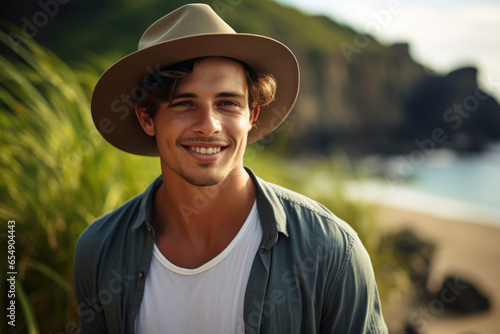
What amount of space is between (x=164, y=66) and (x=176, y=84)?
0.11 metres

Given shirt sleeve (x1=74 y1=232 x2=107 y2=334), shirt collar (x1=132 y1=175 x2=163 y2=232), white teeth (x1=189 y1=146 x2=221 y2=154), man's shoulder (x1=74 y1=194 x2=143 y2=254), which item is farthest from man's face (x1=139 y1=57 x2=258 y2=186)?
shirt sleeve (x1=74 y1=232 x2=107 y2=334)

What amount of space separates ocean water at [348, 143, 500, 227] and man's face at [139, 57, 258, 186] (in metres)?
11.9

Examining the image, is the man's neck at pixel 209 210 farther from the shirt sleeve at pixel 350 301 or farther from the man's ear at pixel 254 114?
the shirt sleeve at pixel 350 301

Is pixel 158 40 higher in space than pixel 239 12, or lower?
lower

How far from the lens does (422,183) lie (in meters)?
19.2

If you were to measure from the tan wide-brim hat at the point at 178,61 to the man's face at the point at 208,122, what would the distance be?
8 cm

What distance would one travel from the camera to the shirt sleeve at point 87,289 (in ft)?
7.00

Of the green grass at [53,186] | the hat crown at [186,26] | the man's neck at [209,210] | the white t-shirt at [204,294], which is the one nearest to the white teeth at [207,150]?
the man's neck at [209,210]

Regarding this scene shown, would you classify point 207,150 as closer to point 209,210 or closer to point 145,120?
point 209,210

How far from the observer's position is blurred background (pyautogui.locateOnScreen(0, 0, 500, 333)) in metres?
3.24

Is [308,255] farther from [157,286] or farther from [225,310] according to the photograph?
[157,286]

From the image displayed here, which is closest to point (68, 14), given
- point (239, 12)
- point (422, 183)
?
point (239, 12)

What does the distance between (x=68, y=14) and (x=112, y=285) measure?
21464mm

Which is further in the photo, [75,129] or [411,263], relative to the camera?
[411,263]
